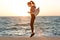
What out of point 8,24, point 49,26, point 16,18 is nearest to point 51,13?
point 49,26

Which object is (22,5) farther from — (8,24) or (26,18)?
(8,24)

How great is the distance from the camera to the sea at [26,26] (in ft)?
4.53

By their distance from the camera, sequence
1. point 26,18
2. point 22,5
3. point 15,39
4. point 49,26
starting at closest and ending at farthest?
point 15,39, point 49,26, point 26,18, point 22,5

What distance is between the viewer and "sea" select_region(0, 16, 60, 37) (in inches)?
54.3

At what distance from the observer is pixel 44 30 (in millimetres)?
1417

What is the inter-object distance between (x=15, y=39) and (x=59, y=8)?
0.72 metres

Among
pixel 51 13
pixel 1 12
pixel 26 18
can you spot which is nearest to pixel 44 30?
pixel 26 18

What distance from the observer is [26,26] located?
147 cm

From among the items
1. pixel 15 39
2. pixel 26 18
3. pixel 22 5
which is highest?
pixel 22 5

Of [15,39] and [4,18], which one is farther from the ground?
[4,18]

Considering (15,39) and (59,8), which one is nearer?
(15,39)

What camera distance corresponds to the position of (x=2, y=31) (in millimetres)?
1415

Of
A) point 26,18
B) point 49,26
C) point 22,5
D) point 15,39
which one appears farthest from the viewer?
point 22,5

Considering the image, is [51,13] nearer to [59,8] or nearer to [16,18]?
[59,8]
